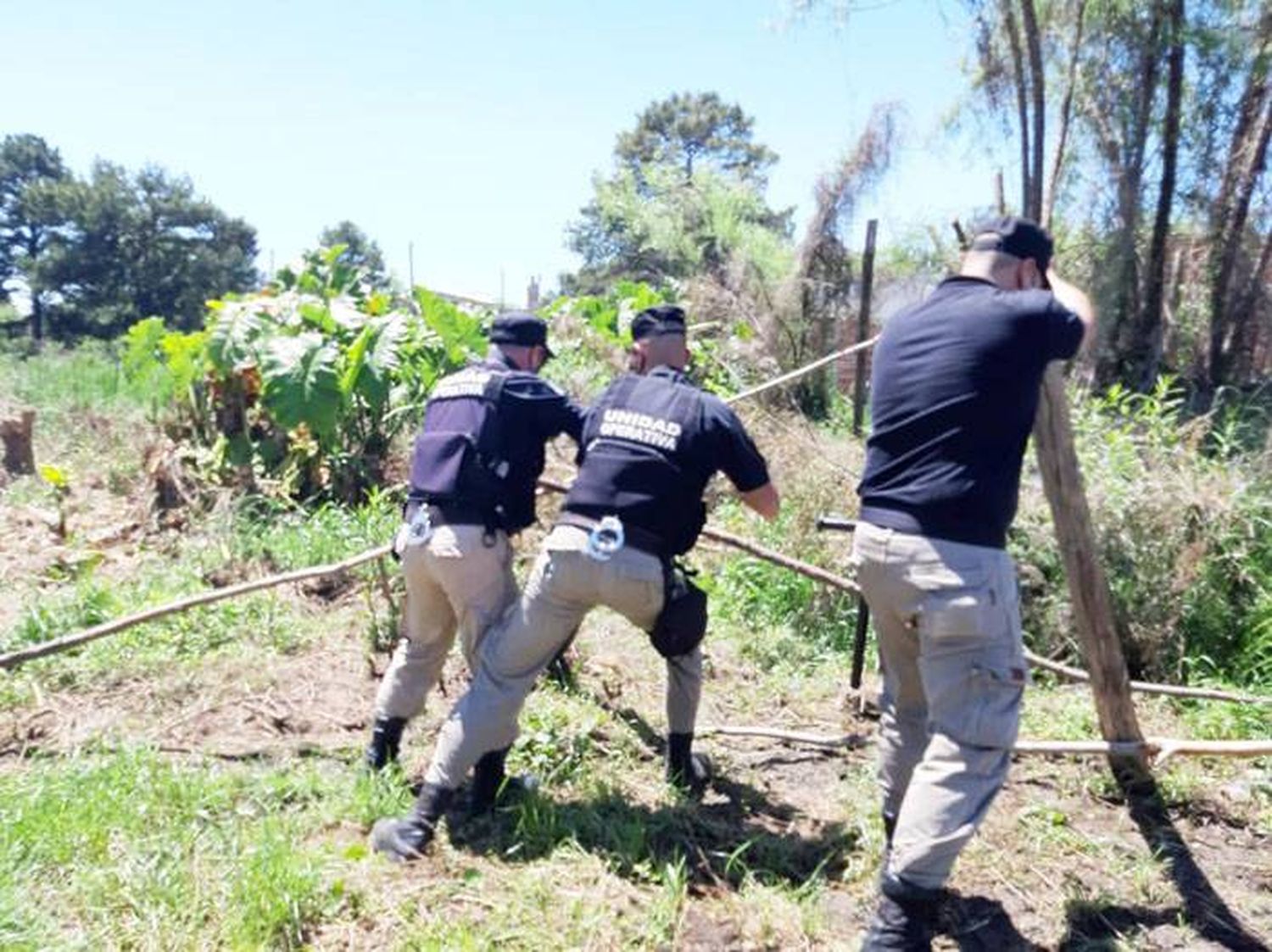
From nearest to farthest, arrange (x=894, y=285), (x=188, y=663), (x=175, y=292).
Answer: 1. (x=188, y=663)
2. (x=894, y=285)
3. (x=175, y=292)

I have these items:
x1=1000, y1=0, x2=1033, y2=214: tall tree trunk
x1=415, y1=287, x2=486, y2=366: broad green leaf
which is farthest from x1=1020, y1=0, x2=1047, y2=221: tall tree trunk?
x1=415, y1=287, x2=486, y2=366: broad green leaf

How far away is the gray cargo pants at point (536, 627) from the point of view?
3.47 meters

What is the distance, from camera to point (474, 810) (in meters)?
3.76

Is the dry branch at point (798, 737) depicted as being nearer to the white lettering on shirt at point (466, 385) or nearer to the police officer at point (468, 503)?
the police officer at point (468, 503)

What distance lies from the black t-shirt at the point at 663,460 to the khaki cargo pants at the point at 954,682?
2.31ft

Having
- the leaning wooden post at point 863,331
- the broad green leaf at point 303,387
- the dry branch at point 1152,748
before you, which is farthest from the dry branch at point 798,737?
the leaning wooden post at point 863,331

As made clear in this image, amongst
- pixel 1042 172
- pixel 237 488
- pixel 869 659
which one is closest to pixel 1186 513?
pixel 869 659

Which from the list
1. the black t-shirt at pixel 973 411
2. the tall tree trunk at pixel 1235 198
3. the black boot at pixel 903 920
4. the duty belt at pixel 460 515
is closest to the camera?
the black boot at pixel 903 920

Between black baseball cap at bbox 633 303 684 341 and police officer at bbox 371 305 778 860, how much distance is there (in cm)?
25

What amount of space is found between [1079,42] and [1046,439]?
13034mm

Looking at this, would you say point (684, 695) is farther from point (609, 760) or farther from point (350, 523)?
point (350, 523)

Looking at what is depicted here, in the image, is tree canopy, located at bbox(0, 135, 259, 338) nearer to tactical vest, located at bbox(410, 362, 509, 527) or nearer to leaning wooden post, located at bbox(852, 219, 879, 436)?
leaning wooden post, located at bbox(852, 219, 879, 436)

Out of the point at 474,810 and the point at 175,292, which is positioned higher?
the point at 175,292

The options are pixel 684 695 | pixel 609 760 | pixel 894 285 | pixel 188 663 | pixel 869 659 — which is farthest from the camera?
pixel 894 285
